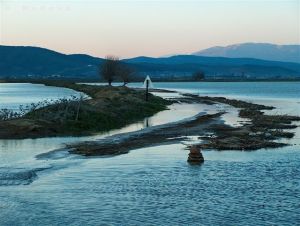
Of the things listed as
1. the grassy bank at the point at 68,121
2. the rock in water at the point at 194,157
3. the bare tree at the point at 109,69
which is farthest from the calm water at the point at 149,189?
the bare tree at the point at 109,69

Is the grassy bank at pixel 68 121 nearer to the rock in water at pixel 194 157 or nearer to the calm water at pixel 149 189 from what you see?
the calm water at pixel 149 189

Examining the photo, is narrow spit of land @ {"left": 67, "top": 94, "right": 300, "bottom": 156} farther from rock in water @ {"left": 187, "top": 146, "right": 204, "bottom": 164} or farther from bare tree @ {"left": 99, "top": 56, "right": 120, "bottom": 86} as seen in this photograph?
bare tree @ {"left": 99, "top": 56, "right": 120, "bottom": 86}

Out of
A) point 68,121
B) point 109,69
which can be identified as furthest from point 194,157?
point 109,69

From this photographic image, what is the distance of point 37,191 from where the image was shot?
20.7 metres

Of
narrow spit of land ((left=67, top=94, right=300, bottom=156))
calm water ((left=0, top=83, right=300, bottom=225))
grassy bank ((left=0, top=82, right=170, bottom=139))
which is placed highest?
grassy bank ((left=0, top=82, right=170, bottom=139))

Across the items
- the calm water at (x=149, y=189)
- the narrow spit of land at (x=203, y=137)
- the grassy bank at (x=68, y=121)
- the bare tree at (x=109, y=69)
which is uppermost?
the bare tree at (x=109, y=69)

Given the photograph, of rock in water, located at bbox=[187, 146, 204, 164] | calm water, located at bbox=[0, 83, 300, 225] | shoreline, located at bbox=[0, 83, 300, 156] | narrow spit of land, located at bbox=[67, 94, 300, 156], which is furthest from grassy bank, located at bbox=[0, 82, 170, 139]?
rock in water, located at bbox=[187, 146, 204, 164]

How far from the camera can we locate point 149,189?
841 inches

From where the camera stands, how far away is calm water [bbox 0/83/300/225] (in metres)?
17.5

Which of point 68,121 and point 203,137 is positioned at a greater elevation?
point 68,121

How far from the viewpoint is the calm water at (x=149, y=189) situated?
57.5ft

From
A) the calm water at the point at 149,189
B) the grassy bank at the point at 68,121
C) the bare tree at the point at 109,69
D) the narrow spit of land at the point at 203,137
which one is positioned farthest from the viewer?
the bare tree at the point at 109,69

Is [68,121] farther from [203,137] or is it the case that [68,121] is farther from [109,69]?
[109,69]

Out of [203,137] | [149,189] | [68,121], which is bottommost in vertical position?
[149,189]
